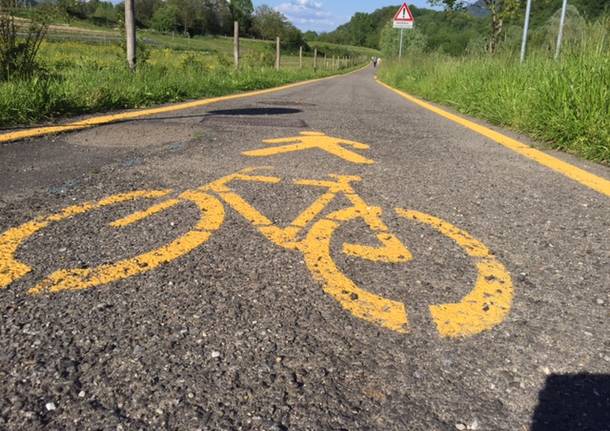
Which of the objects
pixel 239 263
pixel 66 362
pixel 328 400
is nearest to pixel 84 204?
pixel 239 263

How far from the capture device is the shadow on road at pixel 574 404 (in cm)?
104

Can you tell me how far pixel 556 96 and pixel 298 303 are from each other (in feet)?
15.4

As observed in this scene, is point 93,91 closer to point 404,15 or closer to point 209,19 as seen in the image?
point 404,15

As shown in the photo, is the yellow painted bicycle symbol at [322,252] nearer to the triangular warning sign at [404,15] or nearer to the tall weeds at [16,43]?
the tall weeds at [16,43]

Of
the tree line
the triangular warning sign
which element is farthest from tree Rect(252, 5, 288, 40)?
the triangular warning sign

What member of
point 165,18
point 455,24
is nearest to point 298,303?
point 455,24

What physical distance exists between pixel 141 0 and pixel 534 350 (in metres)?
135

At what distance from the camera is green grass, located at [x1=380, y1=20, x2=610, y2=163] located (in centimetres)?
429

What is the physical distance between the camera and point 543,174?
3475 millimetres

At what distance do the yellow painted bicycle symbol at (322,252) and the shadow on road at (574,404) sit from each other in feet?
0.89

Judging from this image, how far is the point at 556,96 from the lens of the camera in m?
5.02

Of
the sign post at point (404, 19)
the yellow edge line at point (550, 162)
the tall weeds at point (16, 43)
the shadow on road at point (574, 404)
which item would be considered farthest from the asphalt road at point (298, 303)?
the sign post at point (404, 19)

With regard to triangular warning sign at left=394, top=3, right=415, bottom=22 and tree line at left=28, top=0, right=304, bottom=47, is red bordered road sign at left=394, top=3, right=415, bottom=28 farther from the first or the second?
tree line at left=28, top=0, right=304, bottom=47

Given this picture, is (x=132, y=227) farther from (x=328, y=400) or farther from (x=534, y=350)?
(x=534, y=350)
